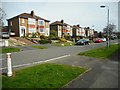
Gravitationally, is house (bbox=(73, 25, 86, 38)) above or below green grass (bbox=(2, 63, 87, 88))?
above

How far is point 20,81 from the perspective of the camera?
7750 millimetres

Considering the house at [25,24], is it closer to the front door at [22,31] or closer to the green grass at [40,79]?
the front door at [22,31]

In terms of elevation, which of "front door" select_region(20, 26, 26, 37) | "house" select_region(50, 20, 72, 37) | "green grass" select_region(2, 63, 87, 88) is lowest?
"green grass" select_region(2, 63, 87, 88)

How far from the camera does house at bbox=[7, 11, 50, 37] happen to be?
56.6 metres

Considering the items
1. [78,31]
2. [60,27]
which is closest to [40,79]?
[60,27]

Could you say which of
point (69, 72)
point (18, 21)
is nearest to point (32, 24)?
point (18, 21)

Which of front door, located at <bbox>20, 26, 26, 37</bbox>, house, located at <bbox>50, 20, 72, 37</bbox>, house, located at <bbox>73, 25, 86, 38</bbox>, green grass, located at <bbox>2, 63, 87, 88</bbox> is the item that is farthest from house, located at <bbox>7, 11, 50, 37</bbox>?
green grass, located at <bbox>2, 63, 87, 88</bbox>

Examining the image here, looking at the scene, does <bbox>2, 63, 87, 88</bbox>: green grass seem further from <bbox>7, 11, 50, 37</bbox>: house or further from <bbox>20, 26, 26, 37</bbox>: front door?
<bbox>20, 26, 26, 37</bbox>: front door

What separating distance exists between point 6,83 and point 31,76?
4.72 feet

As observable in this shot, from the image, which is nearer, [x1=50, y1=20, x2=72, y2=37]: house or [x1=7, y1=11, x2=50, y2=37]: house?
[x1=7, y1=11, x2=50, y2=37]: house

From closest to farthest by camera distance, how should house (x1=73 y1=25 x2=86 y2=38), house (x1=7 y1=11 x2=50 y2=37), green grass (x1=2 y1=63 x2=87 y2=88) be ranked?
green grass (x1=2 y1=63 x2=87 y2=88) < house (x1=7 y1=11 x2=50 y2=37) < house (x1=73 y1=25 x2=86 y2=38)

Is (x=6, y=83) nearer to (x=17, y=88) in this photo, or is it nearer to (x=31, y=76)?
(x=17, y=88)

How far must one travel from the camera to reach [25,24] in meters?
59.0

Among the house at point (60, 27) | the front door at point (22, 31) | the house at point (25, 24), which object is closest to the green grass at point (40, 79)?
the house at point (25, 24)
